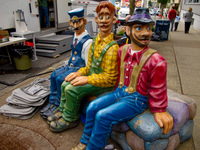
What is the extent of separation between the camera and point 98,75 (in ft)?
8.21

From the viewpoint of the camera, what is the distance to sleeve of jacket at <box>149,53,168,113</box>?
192cm

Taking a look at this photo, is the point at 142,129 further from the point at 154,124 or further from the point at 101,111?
the point at 101,111

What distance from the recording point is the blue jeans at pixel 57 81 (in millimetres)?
2980

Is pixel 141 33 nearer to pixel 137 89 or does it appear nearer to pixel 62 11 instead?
pixel 137 89

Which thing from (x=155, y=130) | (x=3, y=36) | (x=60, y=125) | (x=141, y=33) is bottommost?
(x=60, y=125)

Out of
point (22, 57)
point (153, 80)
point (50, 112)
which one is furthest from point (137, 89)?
point (22, 57)

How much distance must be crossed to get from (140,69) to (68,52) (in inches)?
A: 235

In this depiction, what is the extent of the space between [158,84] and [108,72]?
2.41ft

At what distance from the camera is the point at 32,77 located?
16.0ft

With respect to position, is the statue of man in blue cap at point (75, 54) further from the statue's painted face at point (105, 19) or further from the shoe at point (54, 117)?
the statue's painted face at point (105, 19)

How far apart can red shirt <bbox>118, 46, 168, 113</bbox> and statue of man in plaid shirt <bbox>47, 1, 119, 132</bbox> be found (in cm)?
40

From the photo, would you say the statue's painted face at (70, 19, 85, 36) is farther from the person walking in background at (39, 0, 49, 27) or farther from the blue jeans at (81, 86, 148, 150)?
the person walking in background at (39, 0, 49, 27)

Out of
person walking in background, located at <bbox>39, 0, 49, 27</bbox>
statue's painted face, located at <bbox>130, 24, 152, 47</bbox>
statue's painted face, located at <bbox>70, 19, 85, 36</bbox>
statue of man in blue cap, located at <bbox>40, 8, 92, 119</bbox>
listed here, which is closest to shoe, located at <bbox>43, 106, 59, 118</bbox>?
statue of man in blue cap, located at <bbox>40, 8, 92, 119</bbox>

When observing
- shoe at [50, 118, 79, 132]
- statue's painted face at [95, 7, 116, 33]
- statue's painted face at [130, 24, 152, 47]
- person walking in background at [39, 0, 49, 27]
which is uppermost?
person walking in background at [39, 0, 49, 27]
